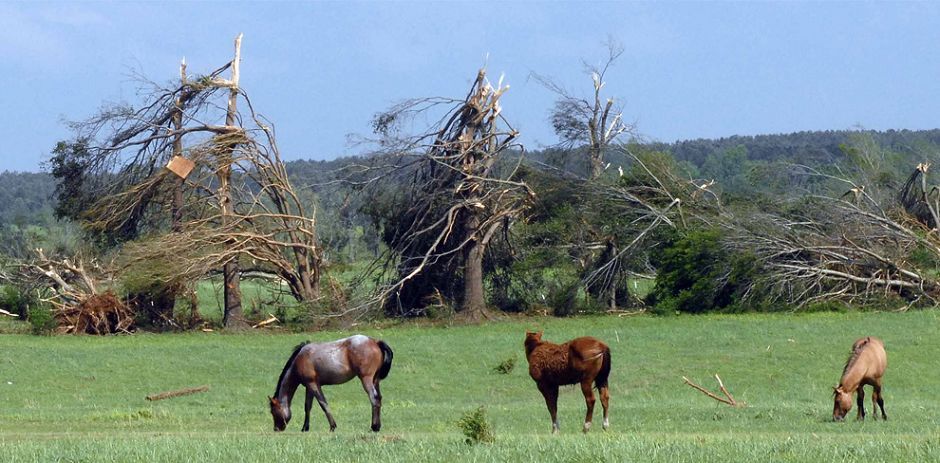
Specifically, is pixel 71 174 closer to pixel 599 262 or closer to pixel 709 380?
pixel 599 262

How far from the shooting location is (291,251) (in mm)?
40406

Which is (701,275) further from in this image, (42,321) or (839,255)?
(42,321)

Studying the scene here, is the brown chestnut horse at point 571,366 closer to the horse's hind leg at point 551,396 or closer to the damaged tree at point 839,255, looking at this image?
the horse's hind leg at point 551,396

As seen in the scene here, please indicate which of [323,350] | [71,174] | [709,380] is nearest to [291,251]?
[71,174]

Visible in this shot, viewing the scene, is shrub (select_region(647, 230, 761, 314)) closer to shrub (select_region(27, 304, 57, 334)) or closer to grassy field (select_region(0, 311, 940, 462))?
grassy field (select_region(0, 311, 940, 462))

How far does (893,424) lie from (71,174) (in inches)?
1156

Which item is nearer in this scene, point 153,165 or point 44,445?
point 44,445

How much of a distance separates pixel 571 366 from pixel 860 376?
459cm

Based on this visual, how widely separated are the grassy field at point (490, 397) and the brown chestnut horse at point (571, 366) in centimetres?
59

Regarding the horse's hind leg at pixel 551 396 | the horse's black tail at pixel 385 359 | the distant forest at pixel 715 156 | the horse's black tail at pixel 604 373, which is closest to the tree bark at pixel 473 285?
the horse's black tail at pixel 385 359

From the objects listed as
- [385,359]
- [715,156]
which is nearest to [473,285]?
[385,359]

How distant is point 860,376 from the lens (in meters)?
15.6

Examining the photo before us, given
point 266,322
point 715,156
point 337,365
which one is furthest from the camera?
point 715,156

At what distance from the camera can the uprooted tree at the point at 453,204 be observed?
3634 cm
